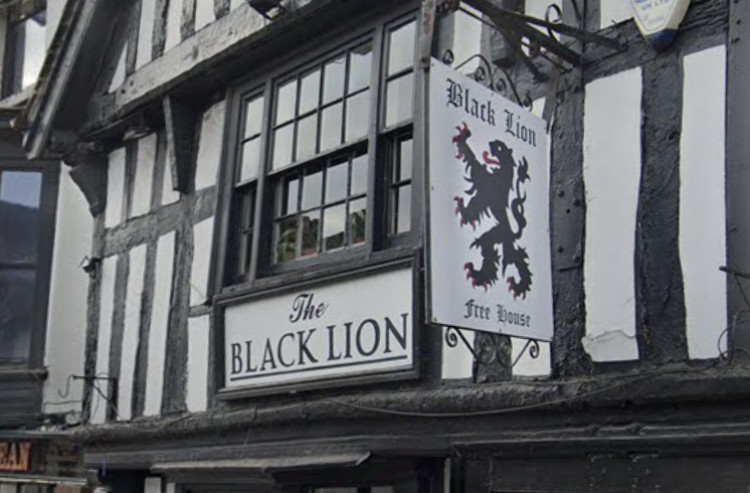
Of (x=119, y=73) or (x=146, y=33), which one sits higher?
(x=146, y=33)

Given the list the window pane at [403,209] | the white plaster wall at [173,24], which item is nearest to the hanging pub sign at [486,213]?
the window pane at [403,209]

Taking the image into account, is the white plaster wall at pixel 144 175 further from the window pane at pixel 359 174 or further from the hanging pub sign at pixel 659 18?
the hanging pub sign at pixel 659 18

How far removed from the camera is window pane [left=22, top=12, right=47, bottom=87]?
9.77 metres

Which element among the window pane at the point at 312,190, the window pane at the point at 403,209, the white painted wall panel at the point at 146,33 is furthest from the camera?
the white painted wall panel at the point at 146,33

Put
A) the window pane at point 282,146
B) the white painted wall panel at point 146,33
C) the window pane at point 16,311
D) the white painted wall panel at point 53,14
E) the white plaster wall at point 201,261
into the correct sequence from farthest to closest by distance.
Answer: the white painted wall panel at point 53,14, the window pane at point 16,311, the white painted wall panel at point 146,33, the white plaster wall at point 201,261, the window pane at point 282,146

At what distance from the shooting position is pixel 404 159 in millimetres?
5582

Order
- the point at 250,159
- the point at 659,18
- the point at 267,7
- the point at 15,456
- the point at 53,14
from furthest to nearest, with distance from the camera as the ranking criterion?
the point at 53,14 < the point at 15,456 < the point at 250,159 < the point at 267,7 < the point at 659,18

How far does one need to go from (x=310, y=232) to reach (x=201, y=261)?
3.62ft

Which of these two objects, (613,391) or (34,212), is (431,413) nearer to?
(613,391)

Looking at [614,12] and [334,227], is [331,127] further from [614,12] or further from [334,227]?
[614,12]

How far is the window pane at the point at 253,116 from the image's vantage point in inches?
266

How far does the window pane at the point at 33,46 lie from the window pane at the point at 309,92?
4.24 meters

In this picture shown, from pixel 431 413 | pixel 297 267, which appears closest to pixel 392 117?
pixel 297 267

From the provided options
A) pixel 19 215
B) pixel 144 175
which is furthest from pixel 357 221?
pixel 19 215
